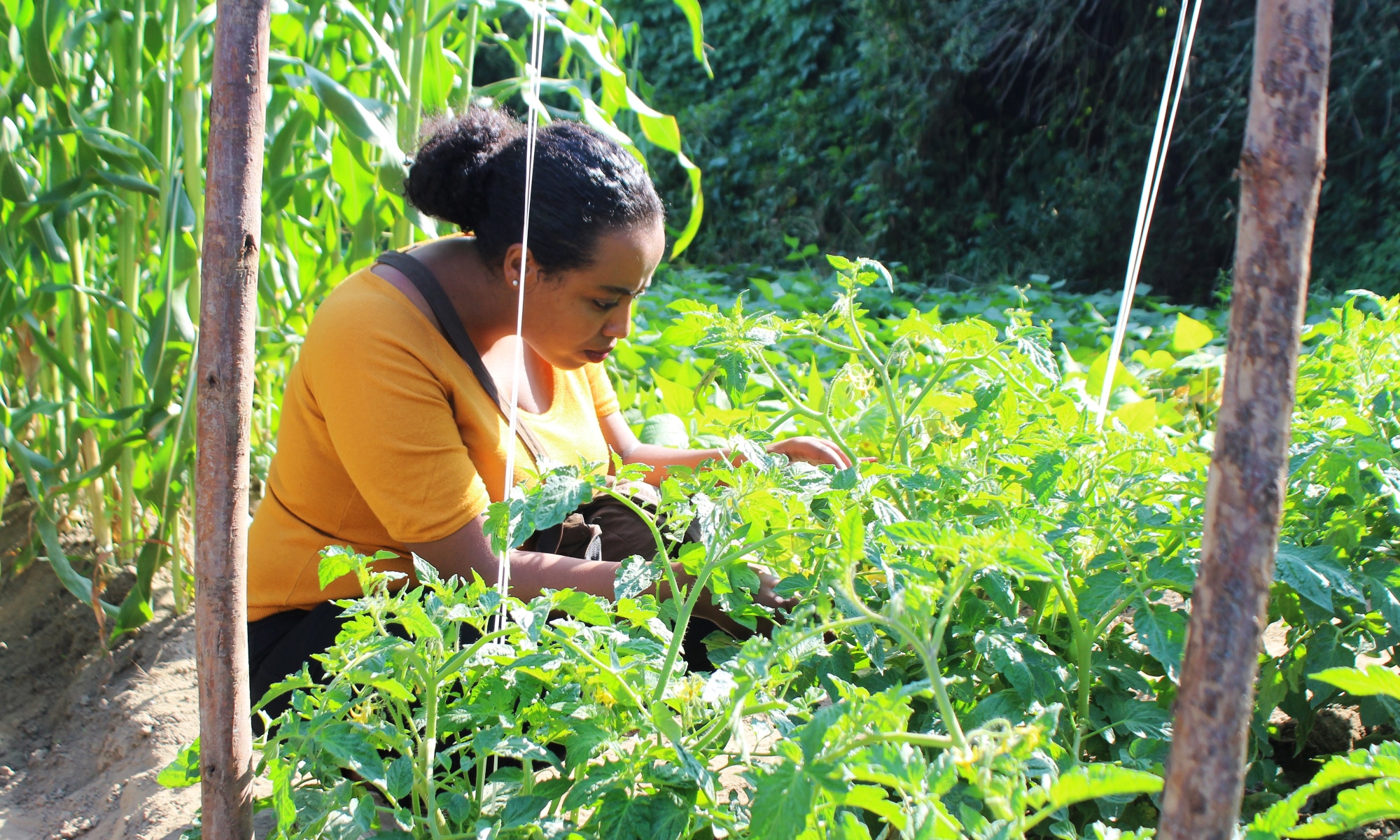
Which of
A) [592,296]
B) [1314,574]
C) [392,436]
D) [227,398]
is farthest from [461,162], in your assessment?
[1314,574]

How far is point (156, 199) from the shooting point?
226 centimetres

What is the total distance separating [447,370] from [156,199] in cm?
120

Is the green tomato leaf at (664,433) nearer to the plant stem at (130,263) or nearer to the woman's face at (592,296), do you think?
the woman's face at (592,296)

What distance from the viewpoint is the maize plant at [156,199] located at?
1931 millimetres

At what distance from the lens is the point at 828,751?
2.15 ft

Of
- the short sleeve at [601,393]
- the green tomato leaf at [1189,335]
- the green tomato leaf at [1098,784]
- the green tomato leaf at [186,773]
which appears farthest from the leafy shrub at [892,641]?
the green tomato leaf at [1189,335]

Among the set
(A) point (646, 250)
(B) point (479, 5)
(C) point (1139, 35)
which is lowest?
(A) point (646, 250)

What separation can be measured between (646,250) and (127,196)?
4.31 feet

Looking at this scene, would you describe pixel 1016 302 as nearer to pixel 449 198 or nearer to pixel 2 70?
pixel 449 198

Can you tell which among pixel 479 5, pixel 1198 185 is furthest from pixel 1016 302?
pixel 479 5

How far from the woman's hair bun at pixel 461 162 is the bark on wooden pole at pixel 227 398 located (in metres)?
0.80

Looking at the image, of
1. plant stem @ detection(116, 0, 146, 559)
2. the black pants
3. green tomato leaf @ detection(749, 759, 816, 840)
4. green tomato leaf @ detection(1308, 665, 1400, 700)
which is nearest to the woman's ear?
the black pants

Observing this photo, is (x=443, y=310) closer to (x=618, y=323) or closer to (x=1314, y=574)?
(x=618, y=323)

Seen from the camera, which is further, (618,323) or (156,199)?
(156,199)
